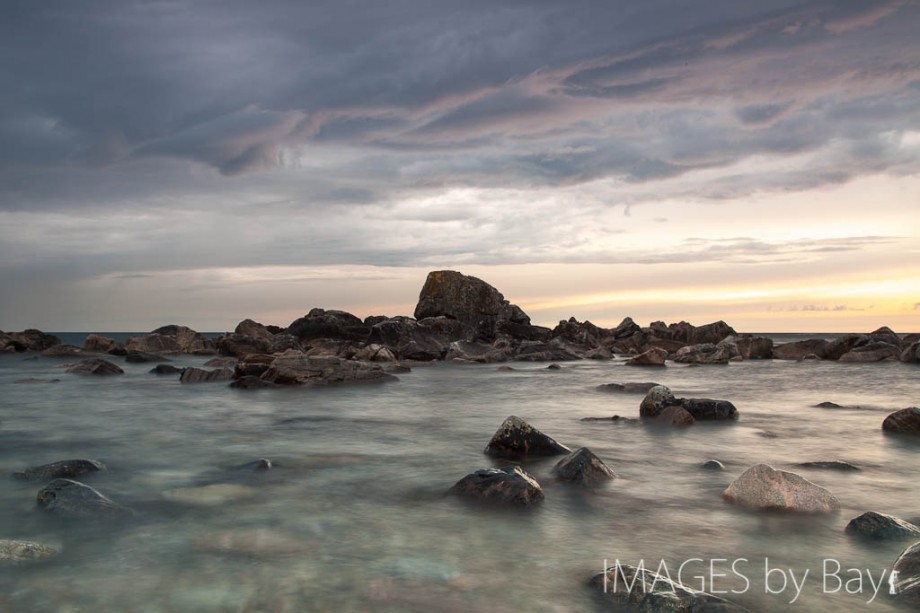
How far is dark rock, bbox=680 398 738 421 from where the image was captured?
13172 millimetres

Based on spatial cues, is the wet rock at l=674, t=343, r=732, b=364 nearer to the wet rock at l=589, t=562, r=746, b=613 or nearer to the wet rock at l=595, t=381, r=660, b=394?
the wet rock at l=595, t=381, r=660, b=394

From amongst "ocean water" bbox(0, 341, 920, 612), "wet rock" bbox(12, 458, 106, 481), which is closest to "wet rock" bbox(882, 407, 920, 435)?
"ocean water" bbox(0, 341, 920, 612)

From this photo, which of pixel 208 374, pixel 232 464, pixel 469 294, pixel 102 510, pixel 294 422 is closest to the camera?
pixel 102 510

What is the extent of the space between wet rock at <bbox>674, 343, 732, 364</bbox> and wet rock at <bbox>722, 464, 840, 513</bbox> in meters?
33.2

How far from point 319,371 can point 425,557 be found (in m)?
17.3

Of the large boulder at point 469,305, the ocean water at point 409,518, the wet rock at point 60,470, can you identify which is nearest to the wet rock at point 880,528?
the ocean water at point 409,518

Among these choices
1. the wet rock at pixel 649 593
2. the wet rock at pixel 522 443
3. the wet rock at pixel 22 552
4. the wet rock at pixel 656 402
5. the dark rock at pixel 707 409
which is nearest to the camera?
the wet rock at pixel 649 593

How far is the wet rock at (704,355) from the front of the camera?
38.2 metres

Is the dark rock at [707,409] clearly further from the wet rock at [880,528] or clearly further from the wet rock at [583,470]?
the wet rock at [880,528]

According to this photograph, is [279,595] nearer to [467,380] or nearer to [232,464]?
[232,464]

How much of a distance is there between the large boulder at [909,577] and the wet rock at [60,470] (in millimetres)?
8673

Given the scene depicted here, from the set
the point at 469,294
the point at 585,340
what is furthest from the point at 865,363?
the point at 469,294

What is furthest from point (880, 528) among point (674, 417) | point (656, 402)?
point (656, 402)

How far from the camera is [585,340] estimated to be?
5406 cm
